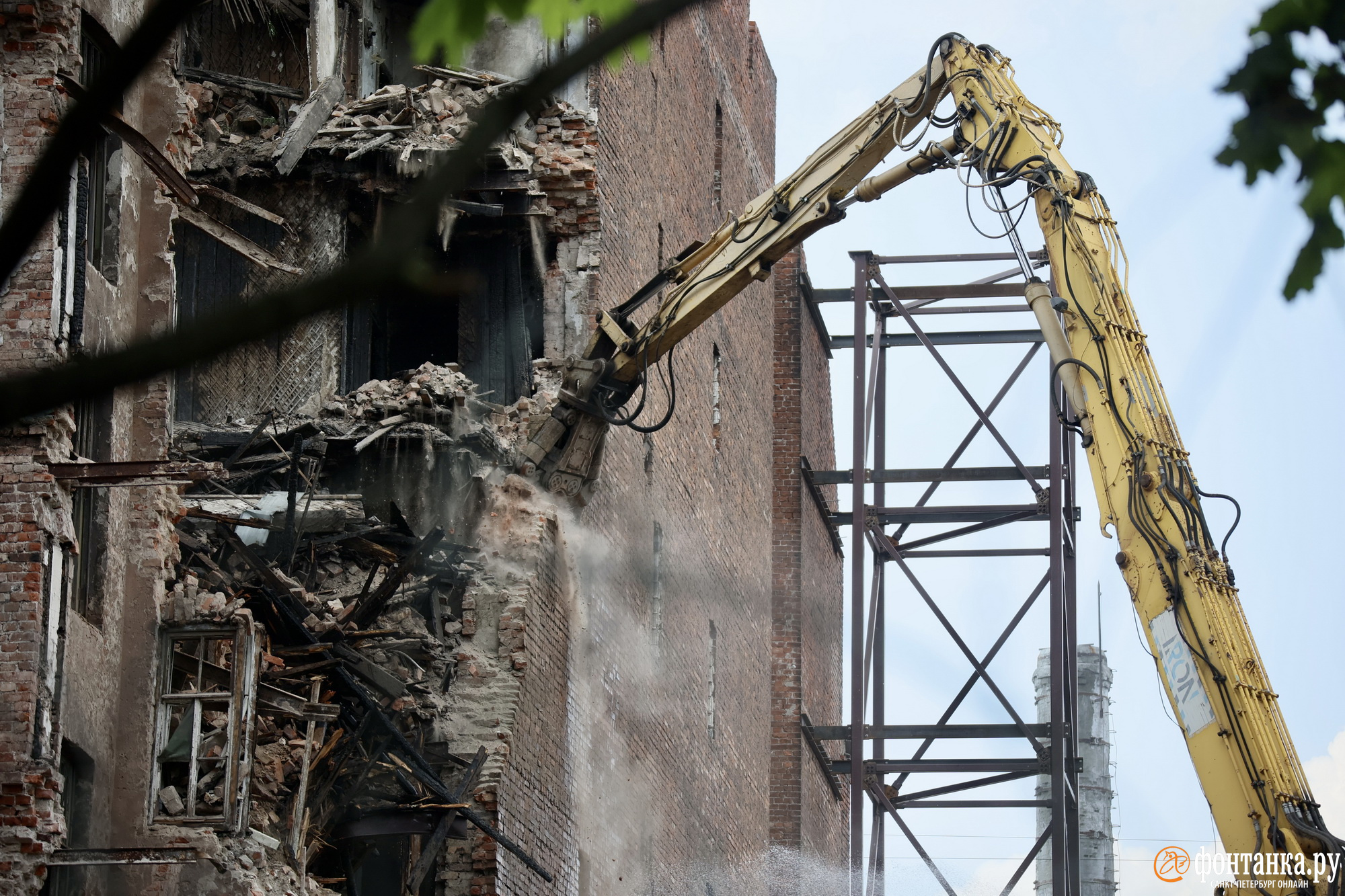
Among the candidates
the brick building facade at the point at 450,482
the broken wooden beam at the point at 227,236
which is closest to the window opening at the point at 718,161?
the brick building facade at the point at 450,482

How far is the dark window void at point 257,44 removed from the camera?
60.2 feet

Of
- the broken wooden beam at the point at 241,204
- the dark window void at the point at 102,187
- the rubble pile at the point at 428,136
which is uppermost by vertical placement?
the rubble pile at the point at 428,136

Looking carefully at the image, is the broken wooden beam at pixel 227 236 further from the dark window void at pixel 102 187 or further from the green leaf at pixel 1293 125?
the green leaf at pixel 1293 125

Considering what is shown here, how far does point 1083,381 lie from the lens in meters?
14.0

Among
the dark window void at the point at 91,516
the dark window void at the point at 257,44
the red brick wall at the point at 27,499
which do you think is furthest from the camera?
the dark window void at the point at 257,44

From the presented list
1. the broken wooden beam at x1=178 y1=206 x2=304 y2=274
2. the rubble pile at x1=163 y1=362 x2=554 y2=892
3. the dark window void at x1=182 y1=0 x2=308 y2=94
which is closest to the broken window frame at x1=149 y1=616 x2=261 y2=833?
the rubble pile at x1=163 y1=362 x2=554 y2=892

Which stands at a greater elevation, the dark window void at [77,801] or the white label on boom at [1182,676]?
the white label on boom at [1182,676]

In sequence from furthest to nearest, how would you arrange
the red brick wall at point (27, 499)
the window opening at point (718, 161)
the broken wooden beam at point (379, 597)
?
the window opening at point (718, 161) < the broken wooden beam at point (379, 597) < the red brick wall at point (27, 499)

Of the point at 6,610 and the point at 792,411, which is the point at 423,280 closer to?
the point at 6,610

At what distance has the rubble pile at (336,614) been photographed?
12844mm

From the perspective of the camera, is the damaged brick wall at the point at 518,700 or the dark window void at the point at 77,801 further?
the damaged brick wall at the point at 518,700

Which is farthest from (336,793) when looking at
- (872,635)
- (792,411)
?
(792,411)

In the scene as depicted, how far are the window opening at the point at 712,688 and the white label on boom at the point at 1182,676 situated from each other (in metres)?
9.32

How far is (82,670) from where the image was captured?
36.6ft
